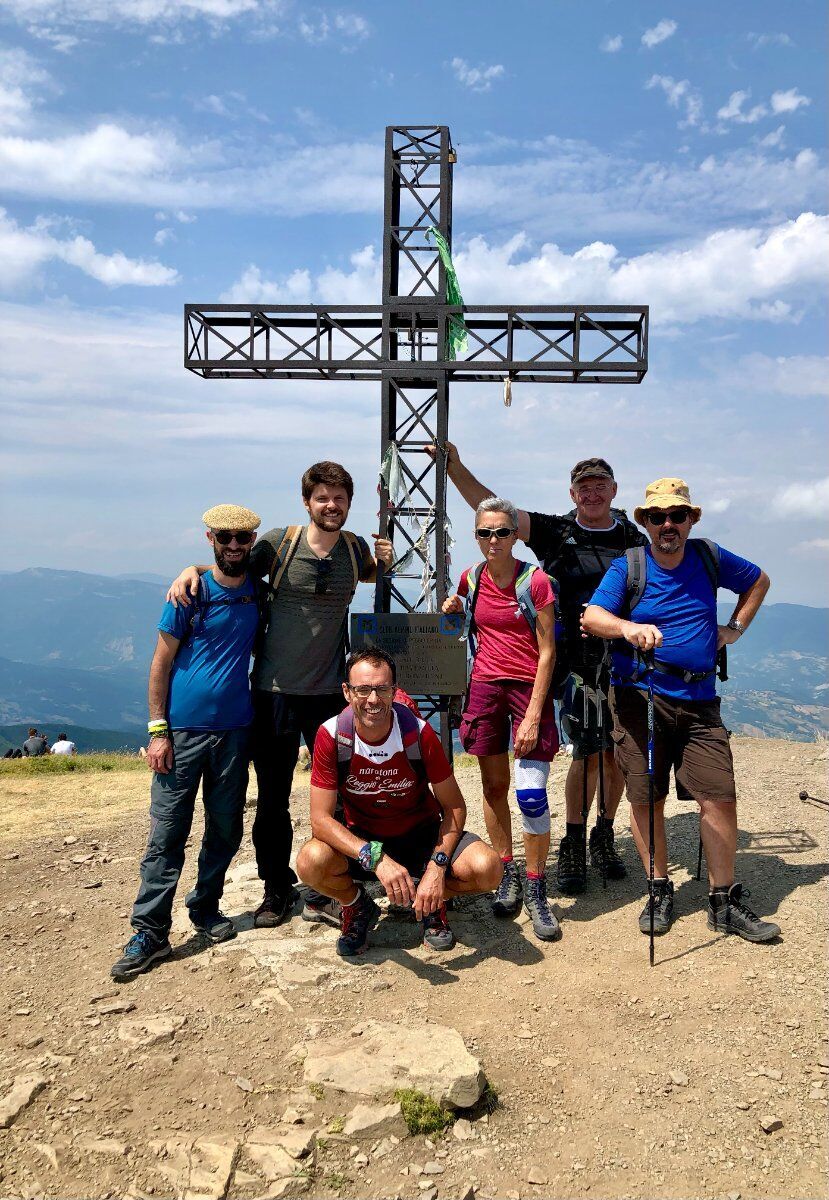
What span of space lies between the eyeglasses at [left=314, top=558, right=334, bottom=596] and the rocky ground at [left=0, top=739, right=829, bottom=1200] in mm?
2344

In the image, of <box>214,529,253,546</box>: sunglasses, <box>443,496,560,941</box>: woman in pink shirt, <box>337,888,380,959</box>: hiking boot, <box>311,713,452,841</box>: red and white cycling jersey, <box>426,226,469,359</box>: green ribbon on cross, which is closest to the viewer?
<box>311,713,452,841</box>: red and white cycling jersey

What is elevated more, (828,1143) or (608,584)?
(608,584)

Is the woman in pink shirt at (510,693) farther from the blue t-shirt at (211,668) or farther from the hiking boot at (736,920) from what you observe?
the blue t-shirt at (211,668)

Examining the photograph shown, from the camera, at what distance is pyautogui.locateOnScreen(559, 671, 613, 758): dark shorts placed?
18.7ft

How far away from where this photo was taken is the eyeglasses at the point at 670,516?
4.77 m

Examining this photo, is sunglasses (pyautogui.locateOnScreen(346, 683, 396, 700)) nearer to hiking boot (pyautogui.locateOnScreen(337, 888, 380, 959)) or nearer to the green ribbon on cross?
hiking boot (pyautogui.locateOnScreen(337, 888, 380, 959))

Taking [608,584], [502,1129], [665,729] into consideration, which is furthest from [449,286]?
[502,1129]

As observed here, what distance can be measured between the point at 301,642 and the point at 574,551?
2081 millimetres

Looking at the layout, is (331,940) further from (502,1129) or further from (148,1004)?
(502,1129)

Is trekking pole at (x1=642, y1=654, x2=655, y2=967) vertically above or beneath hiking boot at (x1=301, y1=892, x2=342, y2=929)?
above

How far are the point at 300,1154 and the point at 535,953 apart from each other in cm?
211

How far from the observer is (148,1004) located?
15.0ft

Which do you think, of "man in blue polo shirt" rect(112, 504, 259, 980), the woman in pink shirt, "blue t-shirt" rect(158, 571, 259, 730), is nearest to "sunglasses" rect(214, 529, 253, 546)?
"man in blue polo shirt" rect(112, 504, 259, 980)

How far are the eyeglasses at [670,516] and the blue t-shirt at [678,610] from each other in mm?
254
